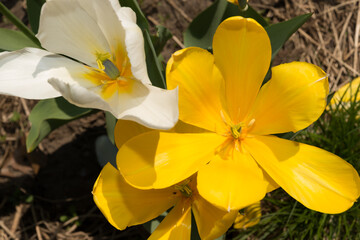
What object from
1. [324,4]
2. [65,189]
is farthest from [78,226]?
[324,4]

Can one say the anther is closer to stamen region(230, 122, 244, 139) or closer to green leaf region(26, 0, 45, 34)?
stamen region(230, 122, 244, 139)

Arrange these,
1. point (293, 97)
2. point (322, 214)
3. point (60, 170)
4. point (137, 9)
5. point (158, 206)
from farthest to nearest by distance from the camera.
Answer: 1. point (60, 170)
2. point (322, 214)
3. point (137, 9)
4. point (158, 206)
5. point (293, 97)

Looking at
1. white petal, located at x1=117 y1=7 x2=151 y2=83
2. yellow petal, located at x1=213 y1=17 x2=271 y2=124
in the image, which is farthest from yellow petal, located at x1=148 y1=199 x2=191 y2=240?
white petal, located at x1=117 y1=7 x2=151 y2=83

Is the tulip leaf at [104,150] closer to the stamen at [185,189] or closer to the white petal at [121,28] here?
the stamen at [185,189]

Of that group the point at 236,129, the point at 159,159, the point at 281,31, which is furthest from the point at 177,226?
the point at 281,31

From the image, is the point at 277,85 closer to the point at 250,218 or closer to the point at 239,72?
the point at 239,72

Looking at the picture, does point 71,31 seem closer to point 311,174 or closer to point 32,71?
point 32,71

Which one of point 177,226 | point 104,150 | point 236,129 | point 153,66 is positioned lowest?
point 104,150
